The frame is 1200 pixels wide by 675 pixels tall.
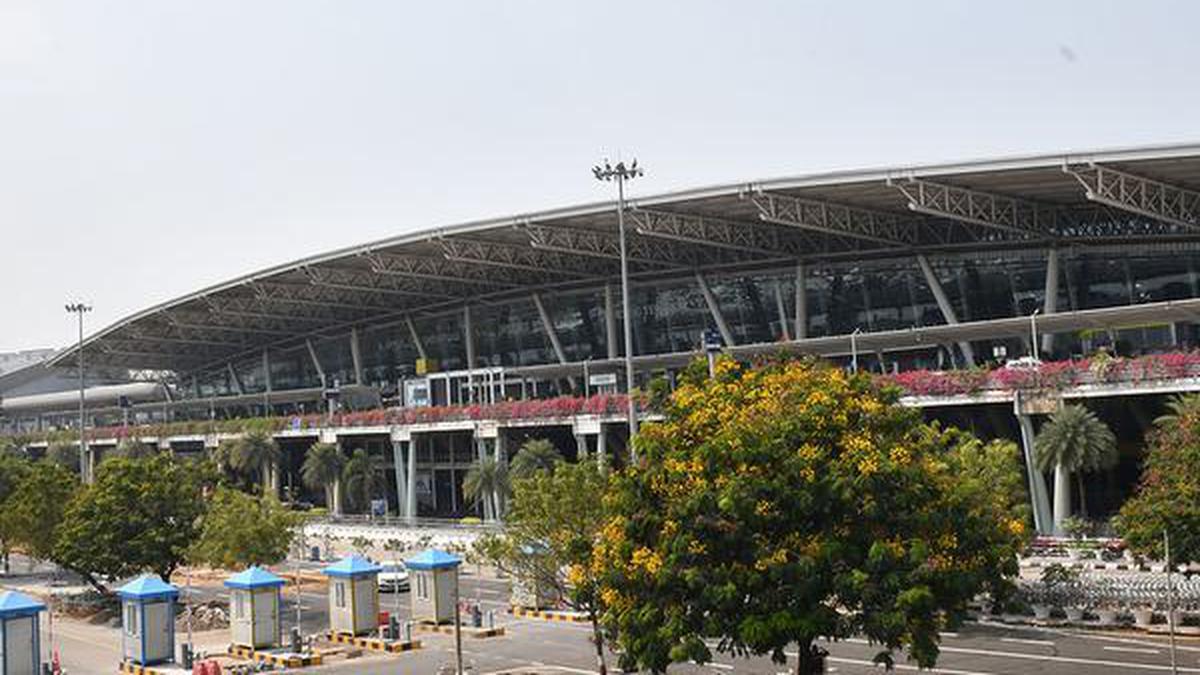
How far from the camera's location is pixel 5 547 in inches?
2427

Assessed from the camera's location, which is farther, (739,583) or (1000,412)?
(1000,412)

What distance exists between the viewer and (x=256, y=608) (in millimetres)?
39906

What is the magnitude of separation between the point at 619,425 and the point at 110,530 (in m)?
29.5

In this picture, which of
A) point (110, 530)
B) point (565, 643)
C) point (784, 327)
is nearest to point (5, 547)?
point (110, 530)

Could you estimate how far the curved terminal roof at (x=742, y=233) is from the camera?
56.1 metres

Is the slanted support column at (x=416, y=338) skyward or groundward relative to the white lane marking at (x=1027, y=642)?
skyward

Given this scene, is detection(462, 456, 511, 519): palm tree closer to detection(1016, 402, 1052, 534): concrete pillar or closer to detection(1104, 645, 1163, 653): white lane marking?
detection(1016, 402, 1052, 534): concrete pillar

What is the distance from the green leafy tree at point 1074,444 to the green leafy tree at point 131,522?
34.1 metres

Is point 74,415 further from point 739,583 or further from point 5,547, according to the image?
point 739,583

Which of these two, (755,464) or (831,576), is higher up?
(755,464)

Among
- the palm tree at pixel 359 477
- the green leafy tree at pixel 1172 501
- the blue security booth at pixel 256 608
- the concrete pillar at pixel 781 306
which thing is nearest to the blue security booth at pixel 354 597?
the blue security booth at pixel 256 608

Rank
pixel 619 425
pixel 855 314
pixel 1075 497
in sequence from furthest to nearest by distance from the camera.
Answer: pixel 855 314 → pixel 619 425 → pixel 1075 497

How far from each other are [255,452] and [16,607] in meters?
57.8

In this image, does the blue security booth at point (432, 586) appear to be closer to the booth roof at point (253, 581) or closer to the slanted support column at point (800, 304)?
the booth roof at point (253, 581)
